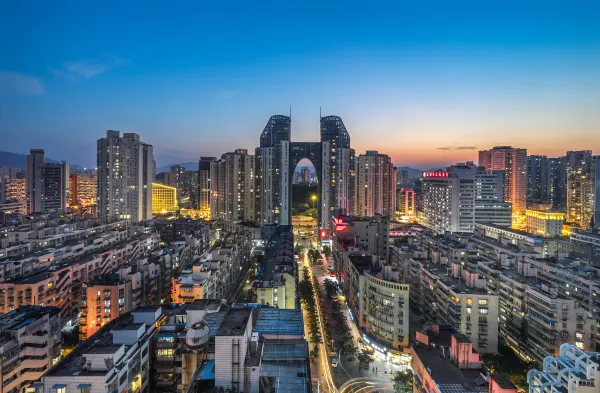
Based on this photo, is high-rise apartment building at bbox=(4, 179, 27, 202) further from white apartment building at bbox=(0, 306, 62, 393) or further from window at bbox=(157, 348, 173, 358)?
window at bbox=(157, 348, 173, 358)

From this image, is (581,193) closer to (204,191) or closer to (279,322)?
(279,322)

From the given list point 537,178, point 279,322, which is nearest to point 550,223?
point 537,178

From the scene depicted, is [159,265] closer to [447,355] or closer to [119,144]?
[447,355]

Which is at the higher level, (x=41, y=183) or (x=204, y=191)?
(x=41, y=183)

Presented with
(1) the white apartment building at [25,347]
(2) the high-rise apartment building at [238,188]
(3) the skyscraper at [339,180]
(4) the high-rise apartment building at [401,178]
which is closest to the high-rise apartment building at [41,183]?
(2) the high-rise apartment building at [238,188]

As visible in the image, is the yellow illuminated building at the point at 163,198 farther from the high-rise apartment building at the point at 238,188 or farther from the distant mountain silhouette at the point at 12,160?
the distant mountain silhouette at the point at 12,160

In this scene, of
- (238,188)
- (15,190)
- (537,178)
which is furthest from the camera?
(537,178)

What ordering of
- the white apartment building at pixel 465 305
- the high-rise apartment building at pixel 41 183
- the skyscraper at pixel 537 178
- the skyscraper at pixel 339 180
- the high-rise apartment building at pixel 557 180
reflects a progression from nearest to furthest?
the white apartment building at pixel 465 305, the skyscraper at pixel 339 180, the high-rise apartment building at pixel 41 183, the high-rise apartment building at pixel 557 180, the skyscraper at pixel 537 178
